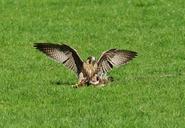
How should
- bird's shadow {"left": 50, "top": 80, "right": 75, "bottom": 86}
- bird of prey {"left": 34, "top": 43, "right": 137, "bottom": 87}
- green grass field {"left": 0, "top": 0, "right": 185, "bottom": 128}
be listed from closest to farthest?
1. green grass field {"left": 0, "top": 0, "right": 185, "bottom": 128}
2. bird of prey {"left": 34, "top": 43, "right": 137, "bottom": 87}
3. bird's shadow {"left": 50, "top": 80, "right": 75, "bottom": 86}

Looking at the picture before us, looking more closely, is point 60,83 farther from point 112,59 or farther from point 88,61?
point 112,59

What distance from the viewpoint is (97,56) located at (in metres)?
19.0

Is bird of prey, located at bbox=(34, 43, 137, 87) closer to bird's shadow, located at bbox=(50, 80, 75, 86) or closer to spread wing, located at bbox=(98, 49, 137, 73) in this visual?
spread wing, located at bbox=(98, 49, 137, 73)

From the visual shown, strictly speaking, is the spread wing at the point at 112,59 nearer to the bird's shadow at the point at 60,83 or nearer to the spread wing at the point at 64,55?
the spread wing at the point at 64,55

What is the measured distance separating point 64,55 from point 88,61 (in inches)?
17.0

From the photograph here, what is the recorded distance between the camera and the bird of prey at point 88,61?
15.1m

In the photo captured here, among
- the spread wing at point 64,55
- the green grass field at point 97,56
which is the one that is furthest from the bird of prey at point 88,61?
the green grass field at point 97,56

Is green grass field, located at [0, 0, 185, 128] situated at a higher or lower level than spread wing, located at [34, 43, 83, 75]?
lower

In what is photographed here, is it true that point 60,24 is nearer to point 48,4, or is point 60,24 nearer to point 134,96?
point 48,4

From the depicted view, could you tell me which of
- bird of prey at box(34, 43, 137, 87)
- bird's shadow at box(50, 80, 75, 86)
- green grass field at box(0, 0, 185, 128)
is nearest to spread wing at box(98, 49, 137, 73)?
bird of prey at box(34, 43, 137, 87)

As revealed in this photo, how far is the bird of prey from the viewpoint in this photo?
15.1 meters

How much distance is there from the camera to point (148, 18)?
928 inches

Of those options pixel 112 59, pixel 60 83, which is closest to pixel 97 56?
pixel 60 83

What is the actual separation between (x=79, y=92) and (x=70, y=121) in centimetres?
199
